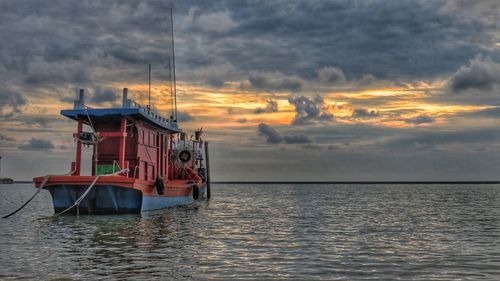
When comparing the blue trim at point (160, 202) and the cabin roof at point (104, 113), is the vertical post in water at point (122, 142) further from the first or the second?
the blue trim at point (160, 202)

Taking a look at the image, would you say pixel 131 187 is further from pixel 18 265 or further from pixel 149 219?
pixel 18 265

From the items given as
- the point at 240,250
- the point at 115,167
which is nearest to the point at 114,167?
the point at 115,167

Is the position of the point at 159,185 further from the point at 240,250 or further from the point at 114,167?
the point at 240,250

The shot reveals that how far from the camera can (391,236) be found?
2311 cm

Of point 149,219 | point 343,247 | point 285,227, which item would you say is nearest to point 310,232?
point 285,227

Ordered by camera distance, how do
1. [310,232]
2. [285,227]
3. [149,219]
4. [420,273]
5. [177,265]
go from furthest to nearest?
1. [149,219]
2. [285,227]
3. [310,232]
4. [177,265]
5. [420,273]

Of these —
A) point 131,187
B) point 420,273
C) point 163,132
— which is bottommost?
point 420,273

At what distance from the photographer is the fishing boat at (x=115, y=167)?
2872cm

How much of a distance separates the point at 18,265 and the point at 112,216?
1462 centimetres

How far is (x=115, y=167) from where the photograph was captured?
31.3 metres

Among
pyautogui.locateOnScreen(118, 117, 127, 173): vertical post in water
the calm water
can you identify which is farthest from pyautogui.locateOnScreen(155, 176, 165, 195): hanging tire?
the calm water

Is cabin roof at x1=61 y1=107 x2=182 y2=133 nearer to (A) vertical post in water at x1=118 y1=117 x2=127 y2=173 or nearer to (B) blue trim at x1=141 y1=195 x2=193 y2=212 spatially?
(A) vertical post in water at x1=118 y1=117 x2=127 y2=173

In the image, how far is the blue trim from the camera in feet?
103

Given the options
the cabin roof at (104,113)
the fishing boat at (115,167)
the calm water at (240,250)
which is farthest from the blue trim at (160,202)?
the cabin roof at (104,113)
